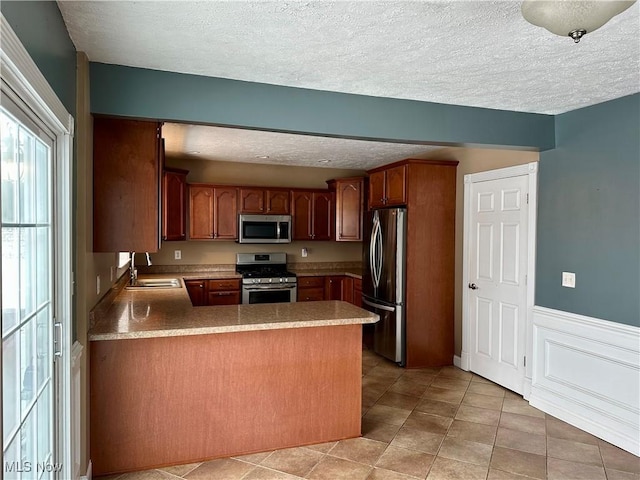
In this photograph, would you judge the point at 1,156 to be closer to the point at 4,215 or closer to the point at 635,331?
the point at 4,215

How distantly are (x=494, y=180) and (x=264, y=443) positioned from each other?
9.91ft

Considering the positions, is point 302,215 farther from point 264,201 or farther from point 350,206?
point 350,206

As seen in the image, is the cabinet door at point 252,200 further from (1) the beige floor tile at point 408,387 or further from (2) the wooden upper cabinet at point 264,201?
(1) the beige floor tile at point 408,387

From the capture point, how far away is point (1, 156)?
1288mm

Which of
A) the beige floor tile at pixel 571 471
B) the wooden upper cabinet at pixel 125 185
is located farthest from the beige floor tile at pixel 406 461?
the wooden upper cabinet at pixel 125 185

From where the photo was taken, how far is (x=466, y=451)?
9.53 feet

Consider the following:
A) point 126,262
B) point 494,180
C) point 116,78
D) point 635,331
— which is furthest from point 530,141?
point 126,262

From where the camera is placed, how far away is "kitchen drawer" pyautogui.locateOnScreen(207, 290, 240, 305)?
5492 millimetres

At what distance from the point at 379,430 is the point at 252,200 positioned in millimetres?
3514

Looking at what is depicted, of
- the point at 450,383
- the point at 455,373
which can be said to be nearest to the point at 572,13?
the point at 450,383

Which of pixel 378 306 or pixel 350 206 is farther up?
pixel 350 206

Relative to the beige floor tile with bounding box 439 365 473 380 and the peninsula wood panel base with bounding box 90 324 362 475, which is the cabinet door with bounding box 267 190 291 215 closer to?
the beige floor tile with bounding box 439 365 473 380

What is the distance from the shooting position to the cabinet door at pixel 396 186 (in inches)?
182

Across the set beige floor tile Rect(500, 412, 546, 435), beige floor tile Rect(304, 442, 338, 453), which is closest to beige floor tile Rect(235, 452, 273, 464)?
beige floor tile Rect(304, 442, 338, 453)
